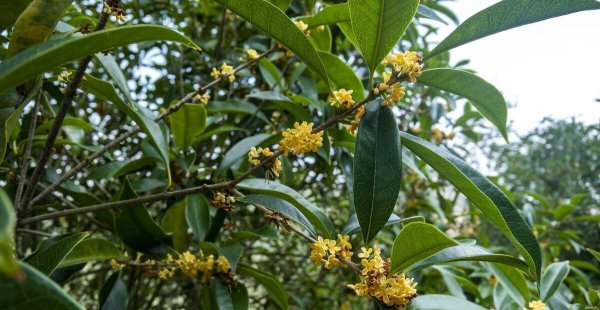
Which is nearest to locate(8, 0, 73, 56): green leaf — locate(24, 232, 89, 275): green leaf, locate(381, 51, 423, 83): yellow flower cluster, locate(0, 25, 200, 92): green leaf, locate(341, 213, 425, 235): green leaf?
locate(0, 25, 200, 92): green leaf

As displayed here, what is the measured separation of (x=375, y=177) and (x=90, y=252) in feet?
2.18

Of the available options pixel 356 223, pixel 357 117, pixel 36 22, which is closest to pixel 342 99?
pixel 357 117

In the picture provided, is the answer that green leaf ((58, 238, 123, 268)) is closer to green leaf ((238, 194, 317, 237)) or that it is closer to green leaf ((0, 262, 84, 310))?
green leaf ((238, 194, 317, 237))

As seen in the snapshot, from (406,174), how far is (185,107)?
5.69 feet

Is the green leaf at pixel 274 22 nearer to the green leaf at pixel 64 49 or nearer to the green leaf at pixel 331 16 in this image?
the green leaf at pixel 64 49

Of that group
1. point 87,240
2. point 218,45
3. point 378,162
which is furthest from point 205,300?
point 218,45

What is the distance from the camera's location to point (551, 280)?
1.26 m

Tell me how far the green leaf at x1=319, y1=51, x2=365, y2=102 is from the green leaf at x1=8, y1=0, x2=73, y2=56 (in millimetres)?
626

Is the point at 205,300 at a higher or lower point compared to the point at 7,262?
lower

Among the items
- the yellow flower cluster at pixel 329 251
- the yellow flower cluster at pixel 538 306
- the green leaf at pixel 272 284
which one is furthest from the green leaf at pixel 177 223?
the yellow flower cluster at pixel 538 306

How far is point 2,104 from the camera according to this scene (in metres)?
0.76

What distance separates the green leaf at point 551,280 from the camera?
1235 millimetres

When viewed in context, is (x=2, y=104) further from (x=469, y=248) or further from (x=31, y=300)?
(x=469, y=248)

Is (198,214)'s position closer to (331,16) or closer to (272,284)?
(272,284)
